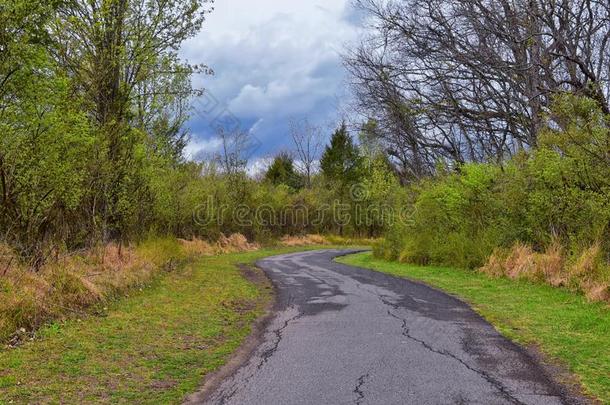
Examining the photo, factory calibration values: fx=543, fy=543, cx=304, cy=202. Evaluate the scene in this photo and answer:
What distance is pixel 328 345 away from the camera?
7.82 m

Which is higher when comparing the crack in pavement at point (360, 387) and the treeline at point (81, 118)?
the treeline at point (81, 118)

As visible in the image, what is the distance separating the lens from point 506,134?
23391mm

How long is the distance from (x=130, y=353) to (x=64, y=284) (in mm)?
3315

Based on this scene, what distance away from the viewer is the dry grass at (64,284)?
8.05 m

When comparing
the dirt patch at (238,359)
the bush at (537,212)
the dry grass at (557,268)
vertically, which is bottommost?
the dirt patch at (238,359)

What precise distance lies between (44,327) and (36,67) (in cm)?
476

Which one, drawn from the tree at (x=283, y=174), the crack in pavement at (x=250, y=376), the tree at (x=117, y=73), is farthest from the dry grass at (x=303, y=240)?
the crack in pavement at (x=250, y=376)

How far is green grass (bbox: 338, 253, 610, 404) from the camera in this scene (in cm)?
672

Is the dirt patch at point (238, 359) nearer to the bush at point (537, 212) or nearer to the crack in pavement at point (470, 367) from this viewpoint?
the crack in pavement at point (470, 367)

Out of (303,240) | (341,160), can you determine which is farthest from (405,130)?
(341,160)

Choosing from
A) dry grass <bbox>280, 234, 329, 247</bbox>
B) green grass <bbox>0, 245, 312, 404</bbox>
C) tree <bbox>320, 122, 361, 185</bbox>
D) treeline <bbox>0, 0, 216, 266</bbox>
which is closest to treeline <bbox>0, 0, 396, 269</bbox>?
treeline <bbox>0, 0, 216, 266</bbox>

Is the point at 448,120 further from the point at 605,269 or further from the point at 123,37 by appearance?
the point at 123,37

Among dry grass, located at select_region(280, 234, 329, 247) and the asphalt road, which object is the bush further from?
dry grass, located at select_region(280, 234, 329, 247)

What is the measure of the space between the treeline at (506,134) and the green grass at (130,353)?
8069mm
